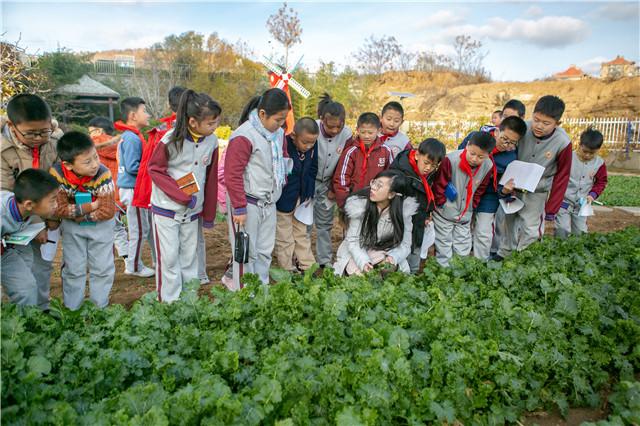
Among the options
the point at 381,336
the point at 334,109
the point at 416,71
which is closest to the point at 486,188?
the point at 334,109

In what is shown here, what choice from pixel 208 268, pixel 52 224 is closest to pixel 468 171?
pixel 208 268

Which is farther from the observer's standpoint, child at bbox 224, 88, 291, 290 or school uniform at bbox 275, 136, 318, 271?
school uniform at bbox 275, 136, 318, 271

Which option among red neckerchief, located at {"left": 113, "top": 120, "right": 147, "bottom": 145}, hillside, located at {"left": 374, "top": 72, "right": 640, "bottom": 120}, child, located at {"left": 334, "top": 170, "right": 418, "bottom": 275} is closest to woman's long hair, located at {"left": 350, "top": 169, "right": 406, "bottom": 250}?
child, located at {"left": 334, "top": 170, "right": 418, "bottom": 275}

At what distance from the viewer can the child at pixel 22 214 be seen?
2.84 metres

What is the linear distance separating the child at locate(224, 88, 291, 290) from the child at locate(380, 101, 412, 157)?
53.0 inches

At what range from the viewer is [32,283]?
305cm

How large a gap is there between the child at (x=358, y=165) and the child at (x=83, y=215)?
2.24 meters

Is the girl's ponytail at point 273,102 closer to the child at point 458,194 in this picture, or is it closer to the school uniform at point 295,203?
the school uniform at point 295,203

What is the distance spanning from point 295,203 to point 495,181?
2156 mm

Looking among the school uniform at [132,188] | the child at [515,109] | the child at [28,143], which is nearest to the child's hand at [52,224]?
the child at [28,143]

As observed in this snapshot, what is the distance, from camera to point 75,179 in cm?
335

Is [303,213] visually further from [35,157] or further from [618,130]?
[618,130]

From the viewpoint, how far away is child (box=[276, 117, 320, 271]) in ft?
14.8

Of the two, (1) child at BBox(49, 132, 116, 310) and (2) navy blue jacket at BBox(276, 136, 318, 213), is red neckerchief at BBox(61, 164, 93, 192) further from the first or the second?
(2) navy blue jacket at BBox(276, 136, 318, 213)
